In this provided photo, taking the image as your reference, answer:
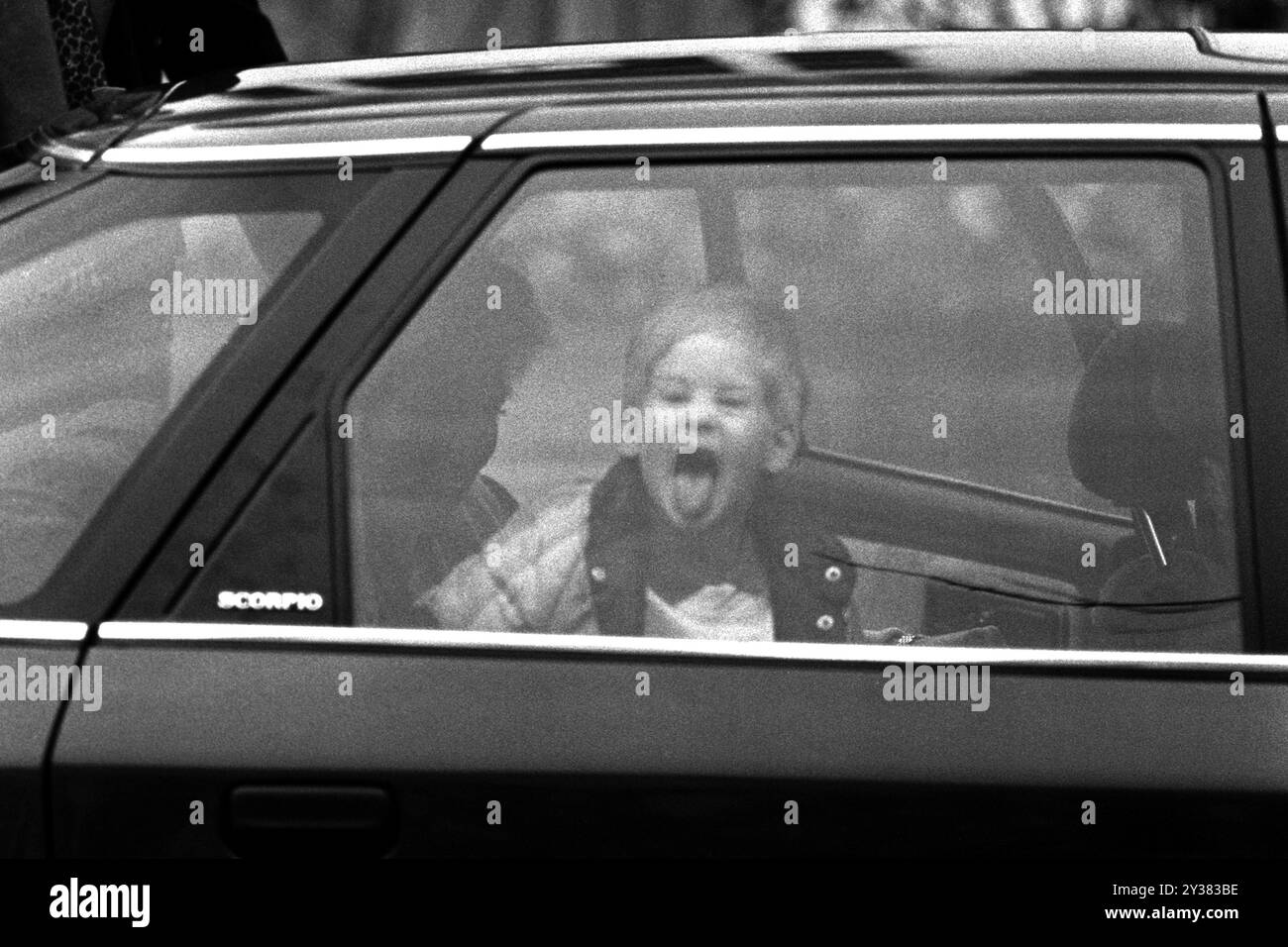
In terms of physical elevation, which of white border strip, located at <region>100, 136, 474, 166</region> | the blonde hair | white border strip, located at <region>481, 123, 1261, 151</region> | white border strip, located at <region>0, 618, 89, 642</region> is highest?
white border strip, located at <region>100, 136, 474, 166</region>

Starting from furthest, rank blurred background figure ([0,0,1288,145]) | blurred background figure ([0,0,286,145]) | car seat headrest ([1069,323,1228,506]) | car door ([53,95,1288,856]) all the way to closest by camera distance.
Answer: blurred background figure ([0,0,1288,145]) < blurred background figure ([0,0,286,145]) < car seat headrest ([1069,323,1228,506]) < car door ([53,95,1288,856])

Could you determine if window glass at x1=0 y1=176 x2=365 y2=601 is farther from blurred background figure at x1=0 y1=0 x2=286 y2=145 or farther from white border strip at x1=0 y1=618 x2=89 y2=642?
blurred background figure at x1=0 y1=0 x2=286 y2=145

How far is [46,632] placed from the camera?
203cm

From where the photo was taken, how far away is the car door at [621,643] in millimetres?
1935

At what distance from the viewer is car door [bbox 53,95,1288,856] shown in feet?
6.35

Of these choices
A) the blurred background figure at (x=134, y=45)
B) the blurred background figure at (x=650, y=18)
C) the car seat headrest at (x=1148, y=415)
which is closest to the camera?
the car seat headrest at (x=1148, y=415)

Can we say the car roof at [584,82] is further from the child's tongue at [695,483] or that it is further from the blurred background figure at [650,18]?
the blurred background figure at [650,18]

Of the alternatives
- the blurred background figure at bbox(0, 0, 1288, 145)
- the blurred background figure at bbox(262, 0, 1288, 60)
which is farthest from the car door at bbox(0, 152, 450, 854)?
the blurred background figure at bbox(262, 0, 1288, 60)

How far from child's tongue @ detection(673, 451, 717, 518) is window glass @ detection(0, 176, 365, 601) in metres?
0.44

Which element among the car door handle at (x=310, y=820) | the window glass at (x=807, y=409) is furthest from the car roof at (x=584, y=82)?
the car door handle at (x=310, y=820)

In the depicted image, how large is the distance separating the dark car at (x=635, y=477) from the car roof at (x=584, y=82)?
0.04 ft

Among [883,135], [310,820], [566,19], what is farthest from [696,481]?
[566,19]
